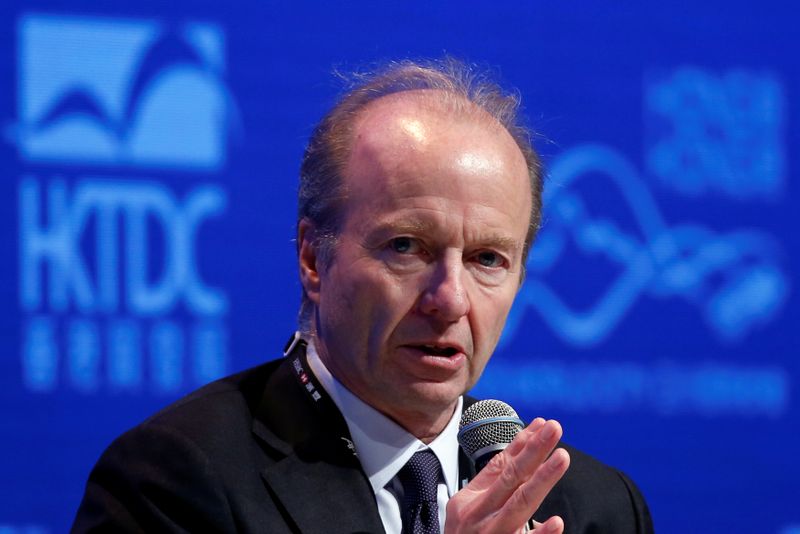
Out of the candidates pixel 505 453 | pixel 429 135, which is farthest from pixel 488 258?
pixel 505 453

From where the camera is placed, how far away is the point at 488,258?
8.36 ft

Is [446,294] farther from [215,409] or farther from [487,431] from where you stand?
[215,409]

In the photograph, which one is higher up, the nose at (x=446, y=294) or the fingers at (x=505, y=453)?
the nose at (x=446, y=294)

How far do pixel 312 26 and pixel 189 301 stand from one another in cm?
96

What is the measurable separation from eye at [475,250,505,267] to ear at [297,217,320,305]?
369 mm

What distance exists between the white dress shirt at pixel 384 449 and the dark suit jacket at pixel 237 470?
0.10 ft

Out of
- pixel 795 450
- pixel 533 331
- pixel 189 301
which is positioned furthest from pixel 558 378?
pixel 189 301

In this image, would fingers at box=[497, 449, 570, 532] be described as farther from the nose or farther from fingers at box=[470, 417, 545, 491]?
the nose

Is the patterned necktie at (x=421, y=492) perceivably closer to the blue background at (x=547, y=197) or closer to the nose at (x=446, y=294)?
the nose at (x=446, y=294)

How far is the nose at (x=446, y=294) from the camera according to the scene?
2406 millimetres

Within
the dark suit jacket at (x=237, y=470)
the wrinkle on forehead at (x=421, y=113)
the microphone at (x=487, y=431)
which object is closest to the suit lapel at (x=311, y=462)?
the dark suit jacket at (x=237, y=470)

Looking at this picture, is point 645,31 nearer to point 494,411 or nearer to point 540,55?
point 540,55

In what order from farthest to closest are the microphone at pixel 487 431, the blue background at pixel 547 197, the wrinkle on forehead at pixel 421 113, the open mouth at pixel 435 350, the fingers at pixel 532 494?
the blue background at pixel 547 197, the wrinkle on forehead at pixel 421 113, the open mouth at pixel 435 350, the microphone at pixel 487 431, the fingers at pixel 532 494

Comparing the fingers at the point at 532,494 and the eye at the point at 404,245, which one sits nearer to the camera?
the fingers at the point at 532,494
